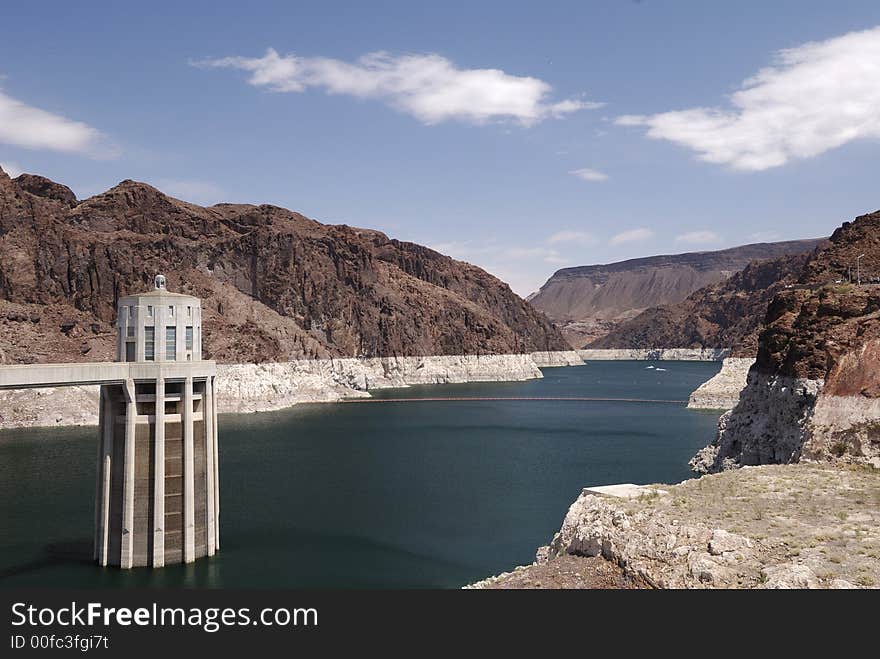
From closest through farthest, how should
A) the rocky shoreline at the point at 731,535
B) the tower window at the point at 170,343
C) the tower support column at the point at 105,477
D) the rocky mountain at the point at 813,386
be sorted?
1. the rocky shoreline at the point at 731,535
2. the tower support column at the point at 105,477
3. the tower window at the point at 170,343
4. the rocky mountain at the point at 813,386

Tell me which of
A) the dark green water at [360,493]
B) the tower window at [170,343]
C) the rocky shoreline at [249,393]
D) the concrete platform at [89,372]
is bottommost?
the dark green water at [360,493]

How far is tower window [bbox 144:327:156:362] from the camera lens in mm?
38875

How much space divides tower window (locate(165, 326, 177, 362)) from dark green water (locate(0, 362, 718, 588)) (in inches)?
423

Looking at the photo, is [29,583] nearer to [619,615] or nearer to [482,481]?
[619,615]

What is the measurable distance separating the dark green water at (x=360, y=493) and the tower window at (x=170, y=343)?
1073 centimetres

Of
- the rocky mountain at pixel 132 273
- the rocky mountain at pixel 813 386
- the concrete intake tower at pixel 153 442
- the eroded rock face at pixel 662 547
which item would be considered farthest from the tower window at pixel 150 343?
the rocky mountain at pixel 132 273

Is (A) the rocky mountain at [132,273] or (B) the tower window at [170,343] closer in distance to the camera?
(B) the tower window at [170,343]

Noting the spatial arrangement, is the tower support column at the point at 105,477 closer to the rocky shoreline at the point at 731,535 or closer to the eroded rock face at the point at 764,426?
the rocky shoreline at the point at 731,535

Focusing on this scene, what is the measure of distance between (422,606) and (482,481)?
149ft

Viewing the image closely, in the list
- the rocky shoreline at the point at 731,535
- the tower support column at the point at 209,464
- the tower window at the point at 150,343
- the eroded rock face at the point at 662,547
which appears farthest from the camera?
the tower support column at the point at 209,464

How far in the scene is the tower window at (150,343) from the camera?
3888 centimetres

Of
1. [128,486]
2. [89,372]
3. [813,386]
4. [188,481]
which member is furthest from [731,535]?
[89,372]

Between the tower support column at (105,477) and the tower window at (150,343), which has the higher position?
the tower window at (150,343)

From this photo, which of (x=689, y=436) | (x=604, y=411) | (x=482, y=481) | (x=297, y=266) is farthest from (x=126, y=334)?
(x=297, y=266)
